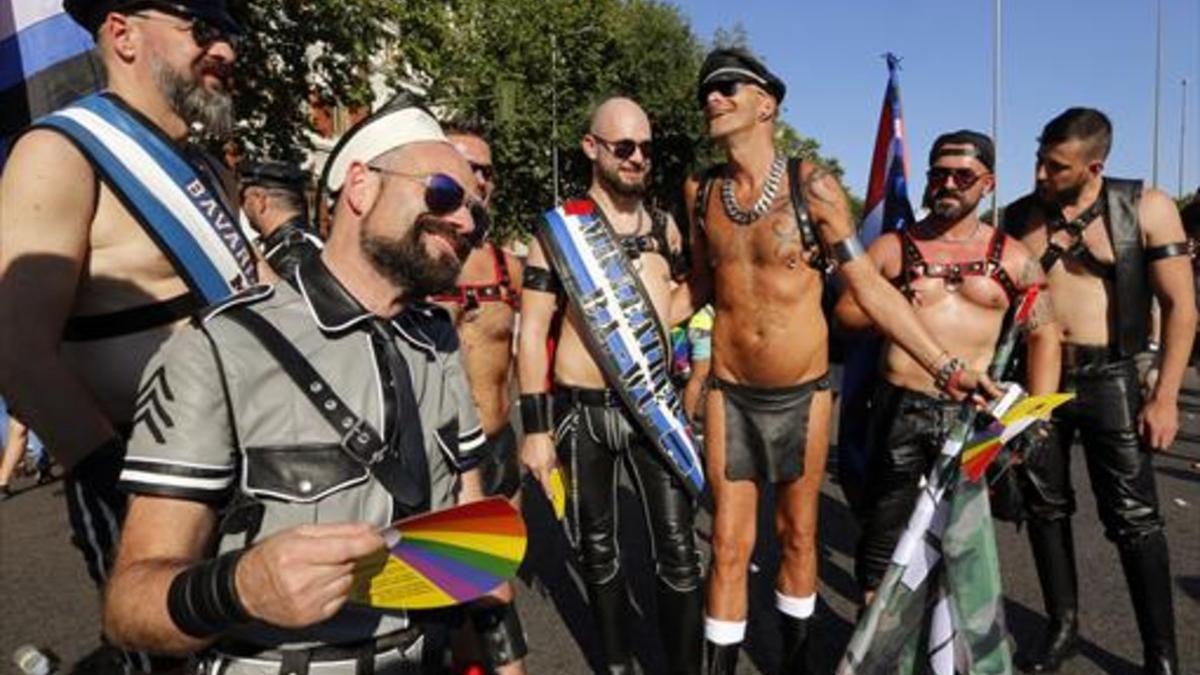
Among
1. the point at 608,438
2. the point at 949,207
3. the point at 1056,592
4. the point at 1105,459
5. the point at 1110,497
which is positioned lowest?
the point at 1056,592

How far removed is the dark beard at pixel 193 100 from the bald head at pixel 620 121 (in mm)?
1546

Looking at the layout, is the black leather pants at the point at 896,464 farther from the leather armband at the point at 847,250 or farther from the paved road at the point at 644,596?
the leather armband at the point at 847,250

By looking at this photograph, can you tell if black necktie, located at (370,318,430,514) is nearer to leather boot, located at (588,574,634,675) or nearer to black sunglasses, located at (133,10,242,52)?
black sunglasses, located at (133,10,242,52)

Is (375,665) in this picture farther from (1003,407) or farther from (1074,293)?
(1074,293)

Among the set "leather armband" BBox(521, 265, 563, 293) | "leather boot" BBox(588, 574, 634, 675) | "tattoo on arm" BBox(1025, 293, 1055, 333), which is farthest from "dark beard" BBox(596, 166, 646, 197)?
"tattoo on arm" BBox(1025, 293, 1055, 333)

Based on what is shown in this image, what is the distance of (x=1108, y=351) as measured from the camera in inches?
143

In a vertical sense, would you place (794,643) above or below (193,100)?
below

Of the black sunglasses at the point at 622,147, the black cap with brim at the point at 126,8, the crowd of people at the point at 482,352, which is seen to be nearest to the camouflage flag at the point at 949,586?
the crowd of people at the point at 482,352

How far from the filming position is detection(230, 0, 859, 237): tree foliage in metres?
10.4

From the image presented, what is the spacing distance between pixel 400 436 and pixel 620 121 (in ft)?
7.12

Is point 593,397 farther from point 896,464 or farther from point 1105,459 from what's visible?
point 1105,459

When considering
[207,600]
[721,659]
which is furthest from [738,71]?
[207,600]

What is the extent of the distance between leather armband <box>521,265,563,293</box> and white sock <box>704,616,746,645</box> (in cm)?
141

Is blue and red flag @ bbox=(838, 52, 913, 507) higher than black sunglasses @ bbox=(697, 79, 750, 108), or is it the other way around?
black sunglasses @ bbox=(697, 79, 750, 108)
